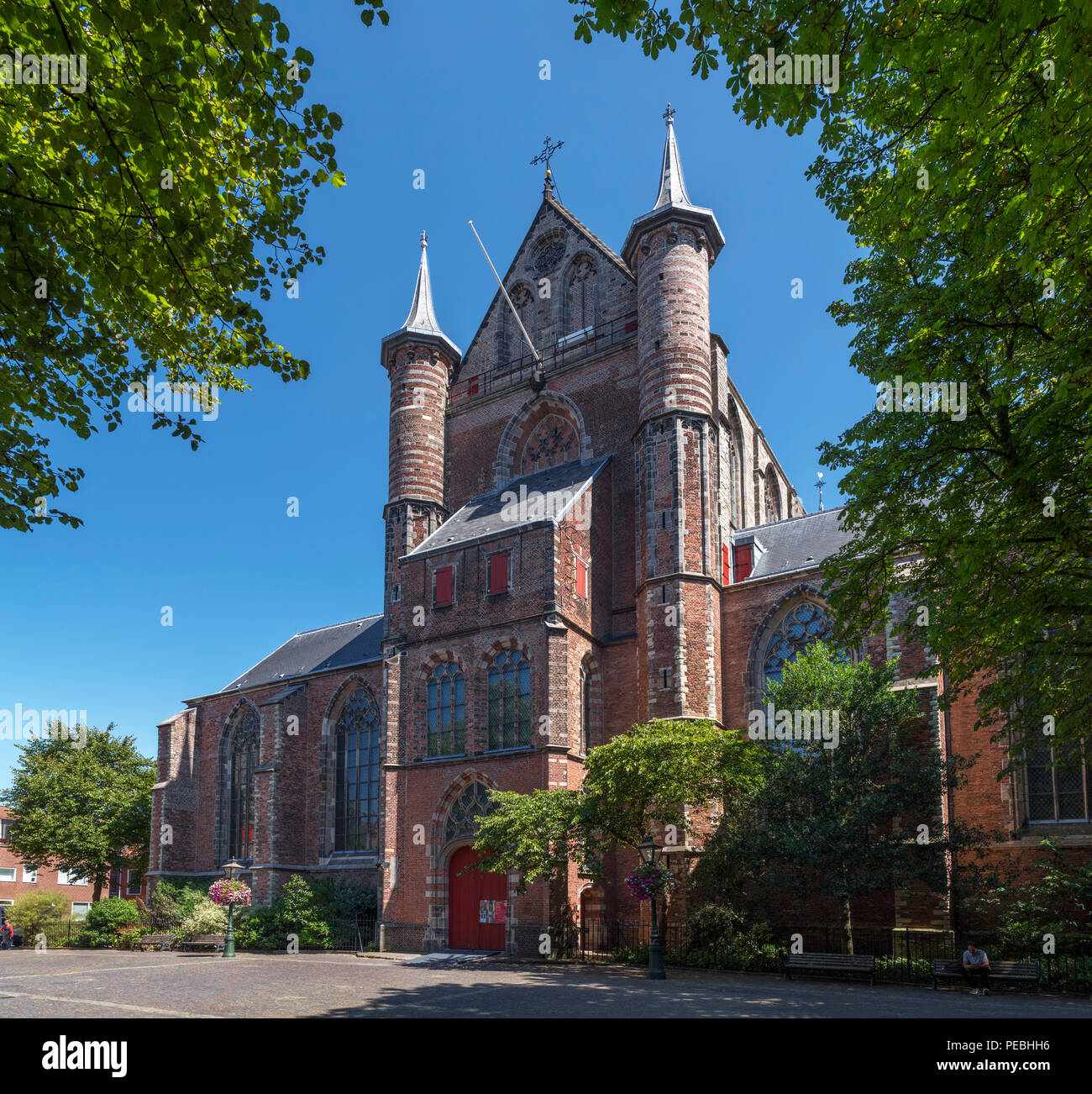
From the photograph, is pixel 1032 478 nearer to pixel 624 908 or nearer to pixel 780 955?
pixel 780 955

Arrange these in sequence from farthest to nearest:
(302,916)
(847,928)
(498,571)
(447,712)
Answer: (302,916), (447,712), (498,571), (847,928)

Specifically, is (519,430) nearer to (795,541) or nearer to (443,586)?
(443,586)

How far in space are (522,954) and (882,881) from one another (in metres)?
9.41

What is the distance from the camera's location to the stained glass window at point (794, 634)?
2498 centimetres

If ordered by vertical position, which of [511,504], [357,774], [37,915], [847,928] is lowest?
[37,915]

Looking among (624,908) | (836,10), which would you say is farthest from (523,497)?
(836,10)

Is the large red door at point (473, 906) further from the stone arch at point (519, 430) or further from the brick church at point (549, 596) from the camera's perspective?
the stone arch at point (519, 430)

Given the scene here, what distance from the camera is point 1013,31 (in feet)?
24.4

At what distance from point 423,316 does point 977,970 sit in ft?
92.2

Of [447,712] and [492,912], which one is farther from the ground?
[447,712]

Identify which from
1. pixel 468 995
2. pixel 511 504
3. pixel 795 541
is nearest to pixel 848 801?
pixel 468 995

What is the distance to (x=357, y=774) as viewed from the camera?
112 feet

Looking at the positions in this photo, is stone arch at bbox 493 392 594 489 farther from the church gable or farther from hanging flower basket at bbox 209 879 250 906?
hanging flower basket at bbox 209 879 250 906

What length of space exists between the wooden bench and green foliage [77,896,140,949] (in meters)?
26.7
